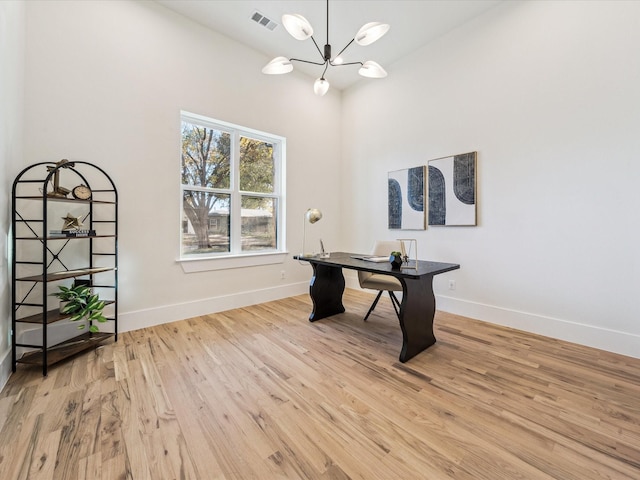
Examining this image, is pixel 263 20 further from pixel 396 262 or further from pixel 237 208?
pixel 396 262

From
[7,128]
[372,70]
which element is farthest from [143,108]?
[372,70]

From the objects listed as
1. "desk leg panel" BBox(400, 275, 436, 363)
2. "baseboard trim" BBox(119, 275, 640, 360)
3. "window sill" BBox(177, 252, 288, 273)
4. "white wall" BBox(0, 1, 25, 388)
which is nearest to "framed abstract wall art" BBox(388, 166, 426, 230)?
"baseboard trim" BBox(119, 275, 640, 360)

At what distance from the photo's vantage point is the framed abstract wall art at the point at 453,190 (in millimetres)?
3170

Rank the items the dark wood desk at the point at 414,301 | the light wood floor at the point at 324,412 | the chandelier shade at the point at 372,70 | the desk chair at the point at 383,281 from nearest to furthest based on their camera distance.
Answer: the light wood floor at the point at 324,412 → the dark wood desk at the point at 414,301 → the chandelier shade at the point at 372,70 → the desk chair at the point at 383,281

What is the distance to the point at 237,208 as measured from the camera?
3.67 m

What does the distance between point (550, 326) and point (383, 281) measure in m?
1.64

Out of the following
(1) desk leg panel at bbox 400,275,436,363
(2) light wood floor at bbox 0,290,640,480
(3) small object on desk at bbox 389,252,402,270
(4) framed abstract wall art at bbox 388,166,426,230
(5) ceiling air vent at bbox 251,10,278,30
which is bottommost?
(2) light wood floor at bbox 0,290,640,480

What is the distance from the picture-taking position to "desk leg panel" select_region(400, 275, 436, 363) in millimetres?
2191

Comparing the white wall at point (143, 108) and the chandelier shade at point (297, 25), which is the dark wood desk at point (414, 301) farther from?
the chandelier shade at point (297, 25)

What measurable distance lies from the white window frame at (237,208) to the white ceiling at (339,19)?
3.24 ft

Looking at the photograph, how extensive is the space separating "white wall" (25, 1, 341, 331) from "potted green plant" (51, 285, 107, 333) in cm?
49

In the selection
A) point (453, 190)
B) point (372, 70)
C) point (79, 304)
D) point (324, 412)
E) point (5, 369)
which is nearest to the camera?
point (324, 412)

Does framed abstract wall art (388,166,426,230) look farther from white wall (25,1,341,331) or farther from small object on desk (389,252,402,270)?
white wall (25,1,341,331)

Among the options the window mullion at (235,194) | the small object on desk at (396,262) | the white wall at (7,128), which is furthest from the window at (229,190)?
the small object on desk at (396,262)
